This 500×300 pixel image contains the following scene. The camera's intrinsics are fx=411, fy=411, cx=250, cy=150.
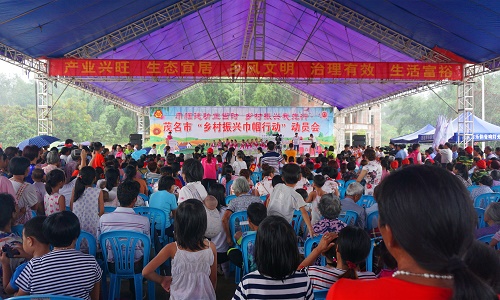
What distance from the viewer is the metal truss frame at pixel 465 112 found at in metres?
11.0

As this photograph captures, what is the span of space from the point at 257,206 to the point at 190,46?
452 inches

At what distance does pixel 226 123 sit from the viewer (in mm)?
18844

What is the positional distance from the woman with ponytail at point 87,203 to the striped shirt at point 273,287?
7.43 ft

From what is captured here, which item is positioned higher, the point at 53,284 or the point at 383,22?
the point at 383,22

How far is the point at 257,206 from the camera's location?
2998 mm

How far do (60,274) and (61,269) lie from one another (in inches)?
1.0

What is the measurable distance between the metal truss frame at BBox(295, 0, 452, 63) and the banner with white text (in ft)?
27.0

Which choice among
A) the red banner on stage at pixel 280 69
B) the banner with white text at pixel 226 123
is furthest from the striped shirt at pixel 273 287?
the banner with white text at pixel 226 123

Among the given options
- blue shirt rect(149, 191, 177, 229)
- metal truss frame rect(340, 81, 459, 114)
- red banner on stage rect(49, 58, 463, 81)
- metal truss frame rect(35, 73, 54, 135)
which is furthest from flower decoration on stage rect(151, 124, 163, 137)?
blue shirt rect(149, 191, 177, 229)

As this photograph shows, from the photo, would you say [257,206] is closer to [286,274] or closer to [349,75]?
[286,274]

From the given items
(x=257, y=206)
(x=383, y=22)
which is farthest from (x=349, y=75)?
(x=257, y=206)

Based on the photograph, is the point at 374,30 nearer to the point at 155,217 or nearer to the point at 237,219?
the point at 237,219

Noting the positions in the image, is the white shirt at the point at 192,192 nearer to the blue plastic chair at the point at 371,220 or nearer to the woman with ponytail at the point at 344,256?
the blue plastic chair at the point at 371,220

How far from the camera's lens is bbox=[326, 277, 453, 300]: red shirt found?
0.81 metres
